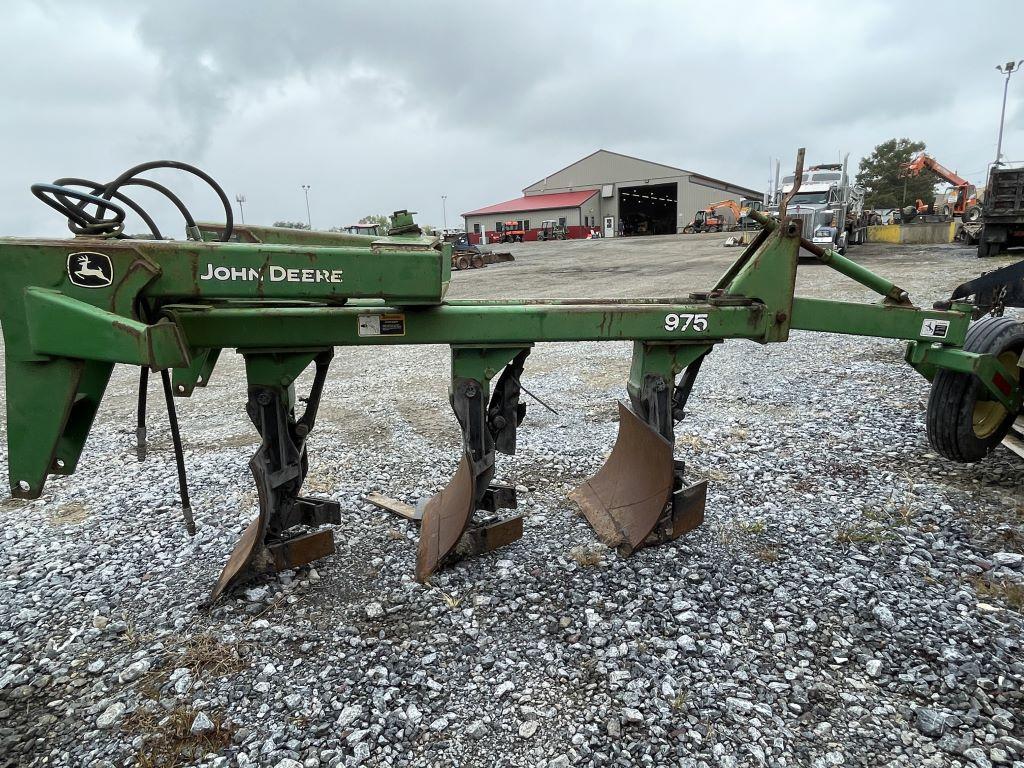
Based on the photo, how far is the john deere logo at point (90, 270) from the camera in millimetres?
2516

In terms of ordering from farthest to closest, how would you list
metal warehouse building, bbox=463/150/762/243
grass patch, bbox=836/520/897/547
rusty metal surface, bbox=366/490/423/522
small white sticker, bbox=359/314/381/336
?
1. metal warehouse building, bbox=463/150/762/243
2. rusty metal surface, bbox=366/490/423/522
3. grass patch, bbox=836/520/897/547
4. small white sticker, bbox=359/314/381/336

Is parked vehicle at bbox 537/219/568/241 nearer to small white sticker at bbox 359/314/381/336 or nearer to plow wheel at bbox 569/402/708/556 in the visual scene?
plow wheel at bbox 569/402/708/556

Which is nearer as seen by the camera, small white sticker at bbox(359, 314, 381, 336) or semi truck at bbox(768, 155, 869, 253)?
small white sticker at bbox(359, 314, 381, 336)

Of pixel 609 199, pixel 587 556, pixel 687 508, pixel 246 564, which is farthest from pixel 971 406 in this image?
pixel 609 199

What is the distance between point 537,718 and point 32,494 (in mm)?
2242

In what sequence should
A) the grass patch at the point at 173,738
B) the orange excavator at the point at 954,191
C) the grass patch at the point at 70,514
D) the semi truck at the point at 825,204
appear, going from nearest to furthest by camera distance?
the grass patch at the point at 173,738, the grass patch at the point at 70,514, the semi truck at the point at 825,204, the orange excavator at the point at 954,191

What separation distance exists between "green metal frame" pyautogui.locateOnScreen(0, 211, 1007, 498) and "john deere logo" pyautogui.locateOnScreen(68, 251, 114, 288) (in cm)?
1

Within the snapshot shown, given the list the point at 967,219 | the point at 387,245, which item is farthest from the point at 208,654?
the point at 967,219

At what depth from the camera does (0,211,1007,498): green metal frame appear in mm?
2490

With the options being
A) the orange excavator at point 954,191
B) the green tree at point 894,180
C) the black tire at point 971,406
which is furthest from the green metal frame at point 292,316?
the green tree at point 894,180

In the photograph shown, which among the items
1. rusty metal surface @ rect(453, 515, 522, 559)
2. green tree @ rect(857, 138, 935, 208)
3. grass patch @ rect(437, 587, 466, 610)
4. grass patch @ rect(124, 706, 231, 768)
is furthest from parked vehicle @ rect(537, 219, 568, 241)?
grass patch @ rect(124, 706, 231, 768)

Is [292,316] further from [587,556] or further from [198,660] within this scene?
[587,556]

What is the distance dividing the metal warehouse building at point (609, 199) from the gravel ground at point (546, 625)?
44.3 m

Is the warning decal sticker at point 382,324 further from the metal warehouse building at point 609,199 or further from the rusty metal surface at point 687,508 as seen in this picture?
the metal warehouse building at point 609,199
